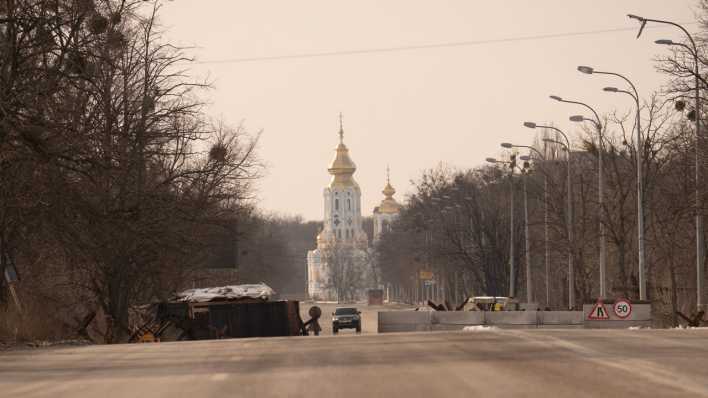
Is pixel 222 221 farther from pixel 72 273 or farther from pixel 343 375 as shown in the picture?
pixel 343 375

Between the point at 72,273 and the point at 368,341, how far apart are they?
20.8 meters

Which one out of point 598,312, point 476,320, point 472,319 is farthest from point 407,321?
point 598,312

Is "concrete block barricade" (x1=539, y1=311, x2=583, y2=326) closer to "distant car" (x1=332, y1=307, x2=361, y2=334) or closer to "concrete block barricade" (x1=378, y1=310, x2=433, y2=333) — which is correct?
"concrete block barricade" (x1=378, y1=310, x2=433, y2=333)

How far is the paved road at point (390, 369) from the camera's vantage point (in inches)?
570

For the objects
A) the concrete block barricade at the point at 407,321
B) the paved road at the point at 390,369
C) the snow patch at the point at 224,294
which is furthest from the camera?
the concrete block barricade at the point at 407,321

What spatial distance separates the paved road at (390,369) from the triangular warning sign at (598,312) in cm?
1548

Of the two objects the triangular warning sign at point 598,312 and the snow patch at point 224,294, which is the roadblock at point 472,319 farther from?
the triangular warning sign at point 598,312

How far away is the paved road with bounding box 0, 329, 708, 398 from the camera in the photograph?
14484 mm

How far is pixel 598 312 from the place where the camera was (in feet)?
135

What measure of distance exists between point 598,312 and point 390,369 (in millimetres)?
24829

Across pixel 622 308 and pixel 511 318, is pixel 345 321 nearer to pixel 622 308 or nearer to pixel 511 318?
pixel 511 318

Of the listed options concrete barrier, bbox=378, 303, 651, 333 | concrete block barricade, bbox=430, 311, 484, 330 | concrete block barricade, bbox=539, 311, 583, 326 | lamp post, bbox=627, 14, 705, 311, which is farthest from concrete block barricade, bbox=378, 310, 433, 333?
lamp post, bbox=627, 14, 705, 311

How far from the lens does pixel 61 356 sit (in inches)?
943

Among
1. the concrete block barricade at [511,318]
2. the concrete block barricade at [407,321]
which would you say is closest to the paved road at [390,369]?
the concrete block barricade at [511,318]
